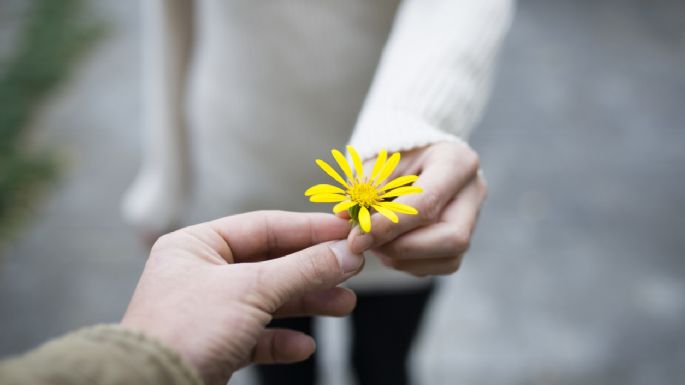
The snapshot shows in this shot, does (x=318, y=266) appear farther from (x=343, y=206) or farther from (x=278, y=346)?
(x=278, y=346)

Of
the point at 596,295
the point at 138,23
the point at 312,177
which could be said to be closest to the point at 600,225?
the point at 596,295

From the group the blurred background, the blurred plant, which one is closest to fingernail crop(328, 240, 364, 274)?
the blurred background

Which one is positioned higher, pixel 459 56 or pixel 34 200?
pixel 459 56

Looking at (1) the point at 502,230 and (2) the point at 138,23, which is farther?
(2) the point at 138,23

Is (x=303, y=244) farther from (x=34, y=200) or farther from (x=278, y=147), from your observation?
(x=34, y=200)

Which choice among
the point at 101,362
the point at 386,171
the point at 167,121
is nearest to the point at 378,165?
the point at 386,171

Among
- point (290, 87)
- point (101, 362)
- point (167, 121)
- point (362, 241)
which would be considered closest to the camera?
point (101, 362)

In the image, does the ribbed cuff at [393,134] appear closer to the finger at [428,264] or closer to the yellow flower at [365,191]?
the yellow flower at [365,191]
